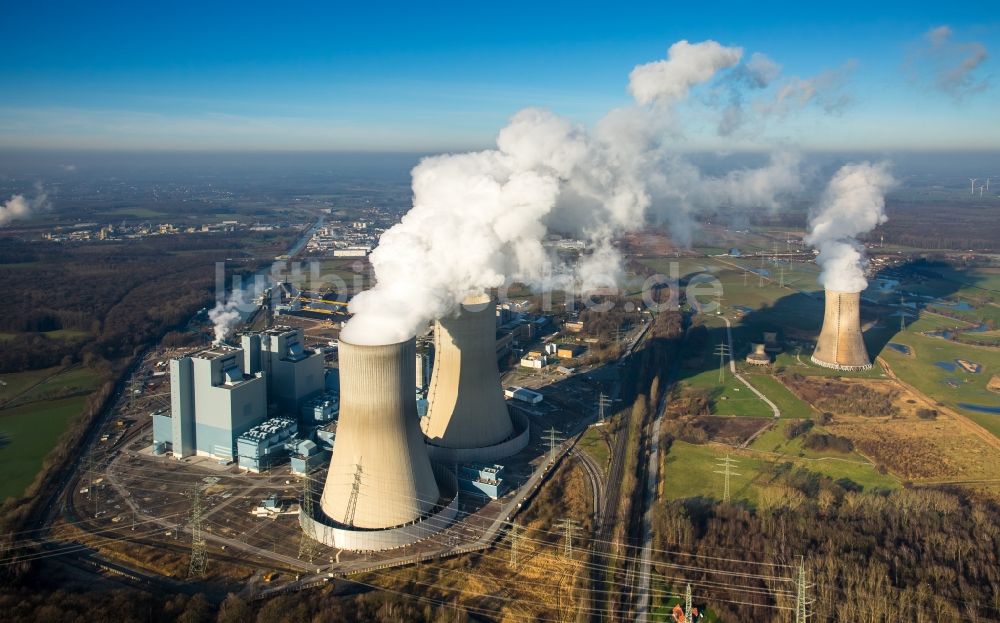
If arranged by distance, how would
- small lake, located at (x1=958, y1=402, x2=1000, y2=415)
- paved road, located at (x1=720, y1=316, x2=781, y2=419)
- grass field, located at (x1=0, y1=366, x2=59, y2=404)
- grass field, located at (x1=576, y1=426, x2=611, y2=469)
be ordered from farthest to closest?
grass field, located at (x1=0, y1=366, x2=59, y2=404)
paved road, located at (x1=720, y1=316, x2=781, y2=419)
small lake, located at (x1=958, y1=402, x2=1000, y2=415)
grass field, located at (x1=576, y1=426, x2=611, y2=469)

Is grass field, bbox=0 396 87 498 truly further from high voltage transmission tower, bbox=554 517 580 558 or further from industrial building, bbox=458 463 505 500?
high voltage transmission tower, bbox=554 517 580 558

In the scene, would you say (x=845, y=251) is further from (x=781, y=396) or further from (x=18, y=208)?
(x=18, y=208)

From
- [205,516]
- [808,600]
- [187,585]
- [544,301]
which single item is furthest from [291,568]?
[544,301]

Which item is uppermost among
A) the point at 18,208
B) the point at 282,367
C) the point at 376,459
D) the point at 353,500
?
the point at 18,208

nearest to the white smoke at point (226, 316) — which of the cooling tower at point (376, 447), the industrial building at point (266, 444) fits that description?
the industrial building at point (266, 444)

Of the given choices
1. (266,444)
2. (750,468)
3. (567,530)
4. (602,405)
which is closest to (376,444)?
(567,530)

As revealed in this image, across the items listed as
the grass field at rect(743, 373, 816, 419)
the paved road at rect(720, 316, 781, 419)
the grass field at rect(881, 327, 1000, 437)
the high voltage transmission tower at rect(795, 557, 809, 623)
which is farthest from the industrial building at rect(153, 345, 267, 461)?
the grass field at rect(881, 327, 1000, 437)

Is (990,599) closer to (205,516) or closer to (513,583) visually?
(513,583)

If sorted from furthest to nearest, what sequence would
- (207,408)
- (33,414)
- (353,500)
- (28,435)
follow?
(33,414) < (28,435) < (207,408) < (353,500)
